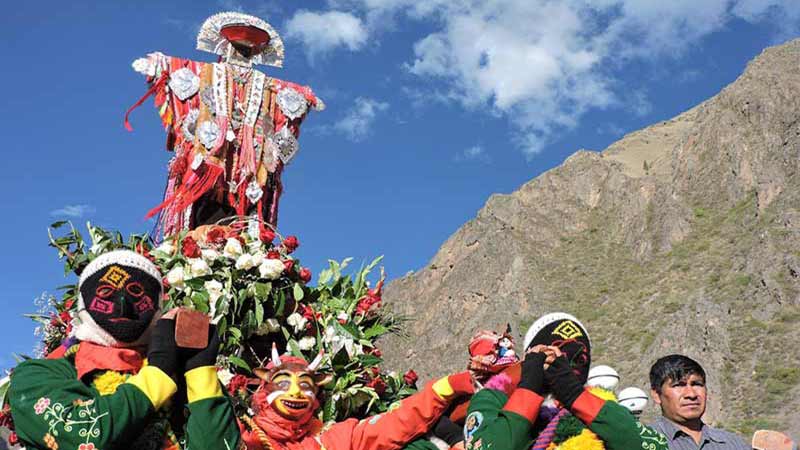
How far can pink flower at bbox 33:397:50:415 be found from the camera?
275cm

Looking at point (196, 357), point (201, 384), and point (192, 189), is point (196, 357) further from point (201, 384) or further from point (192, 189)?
point (192, 189)

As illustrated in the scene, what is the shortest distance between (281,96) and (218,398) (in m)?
4.32

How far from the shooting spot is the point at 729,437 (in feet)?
13.3

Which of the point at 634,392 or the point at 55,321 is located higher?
the point at 55,321

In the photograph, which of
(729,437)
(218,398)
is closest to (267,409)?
(218,398)

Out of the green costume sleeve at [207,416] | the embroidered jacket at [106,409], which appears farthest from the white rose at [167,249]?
the green costume sleeve at [207,416]

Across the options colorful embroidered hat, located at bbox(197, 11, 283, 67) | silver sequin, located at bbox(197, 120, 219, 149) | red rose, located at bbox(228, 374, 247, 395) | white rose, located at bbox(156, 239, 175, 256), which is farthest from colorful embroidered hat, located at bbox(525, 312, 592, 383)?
colorful embroidered hat, located at bbox(197, 11, 283, 67)

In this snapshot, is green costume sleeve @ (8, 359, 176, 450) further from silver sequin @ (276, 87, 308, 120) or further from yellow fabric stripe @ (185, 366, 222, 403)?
silver sequin @ (276, 87, 308, 120)

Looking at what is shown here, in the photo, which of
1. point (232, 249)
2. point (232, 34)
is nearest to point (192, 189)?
point (232, 34)

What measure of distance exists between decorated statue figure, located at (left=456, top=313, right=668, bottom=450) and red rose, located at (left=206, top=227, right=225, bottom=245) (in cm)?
199

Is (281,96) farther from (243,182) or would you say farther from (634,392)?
(634,392)

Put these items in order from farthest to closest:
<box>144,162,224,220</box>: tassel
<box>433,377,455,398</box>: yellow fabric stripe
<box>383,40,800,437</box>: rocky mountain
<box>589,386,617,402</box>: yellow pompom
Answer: <box>383,40,800,437</box>: rocky mountain, <box>144,162,224,220</box>: tassel, <box>433,377,455,398</box>: yellow fabric stripe, <box>589,386,617,402</box>: yellow pompom

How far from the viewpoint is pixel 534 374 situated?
3205mm

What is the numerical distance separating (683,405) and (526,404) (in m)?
1.07
